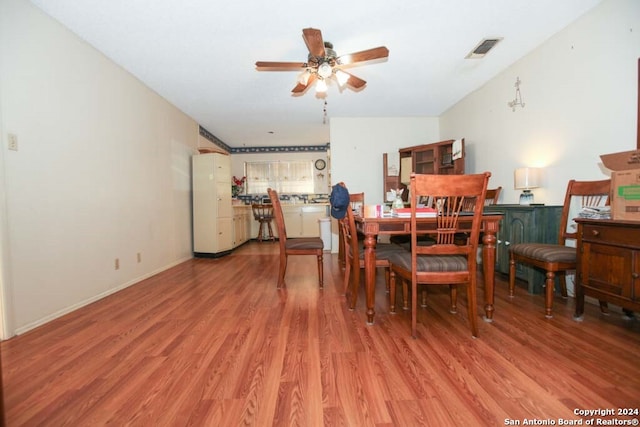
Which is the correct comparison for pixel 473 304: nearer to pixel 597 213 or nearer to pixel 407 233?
pixel 407 233

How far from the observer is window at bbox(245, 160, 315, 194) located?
7391 millimetres

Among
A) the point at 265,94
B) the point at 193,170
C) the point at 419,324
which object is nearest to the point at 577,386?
the point at 419,324

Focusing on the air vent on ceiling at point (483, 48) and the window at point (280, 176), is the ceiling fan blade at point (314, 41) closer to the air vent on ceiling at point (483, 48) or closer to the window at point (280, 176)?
the air vent on ceiling at point (483, 48)

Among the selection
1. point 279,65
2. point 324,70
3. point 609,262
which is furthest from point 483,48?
point 609,262

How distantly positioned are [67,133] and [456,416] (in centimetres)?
326

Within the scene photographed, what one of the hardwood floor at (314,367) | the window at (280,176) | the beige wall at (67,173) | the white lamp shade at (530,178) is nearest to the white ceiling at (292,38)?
the beige wall at (67,173)

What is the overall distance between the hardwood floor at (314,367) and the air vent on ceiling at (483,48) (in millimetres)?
2442

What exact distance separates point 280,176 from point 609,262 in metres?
6.45

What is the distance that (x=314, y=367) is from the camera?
4.83 ft

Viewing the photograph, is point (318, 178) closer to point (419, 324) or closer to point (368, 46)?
point (368, 46)

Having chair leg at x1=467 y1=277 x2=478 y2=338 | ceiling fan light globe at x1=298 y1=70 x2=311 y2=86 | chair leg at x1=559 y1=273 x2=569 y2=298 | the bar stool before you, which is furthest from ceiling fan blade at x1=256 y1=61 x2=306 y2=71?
the bar stool

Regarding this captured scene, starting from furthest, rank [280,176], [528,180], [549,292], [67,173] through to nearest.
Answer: [280,176]
[528,180]
[67,173]
[549,292]

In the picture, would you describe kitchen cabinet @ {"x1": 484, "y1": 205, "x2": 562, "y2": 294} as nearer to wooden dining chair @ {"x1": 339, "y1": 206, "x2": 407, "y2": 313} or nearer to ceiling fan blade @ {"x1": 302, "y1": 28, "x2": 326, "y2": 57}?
wooden dining chair @ {"x1": 339, "y1": 206, "x2": 407, "y2": 313}

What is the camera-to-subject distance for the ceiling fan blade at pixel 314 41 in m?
2.13
